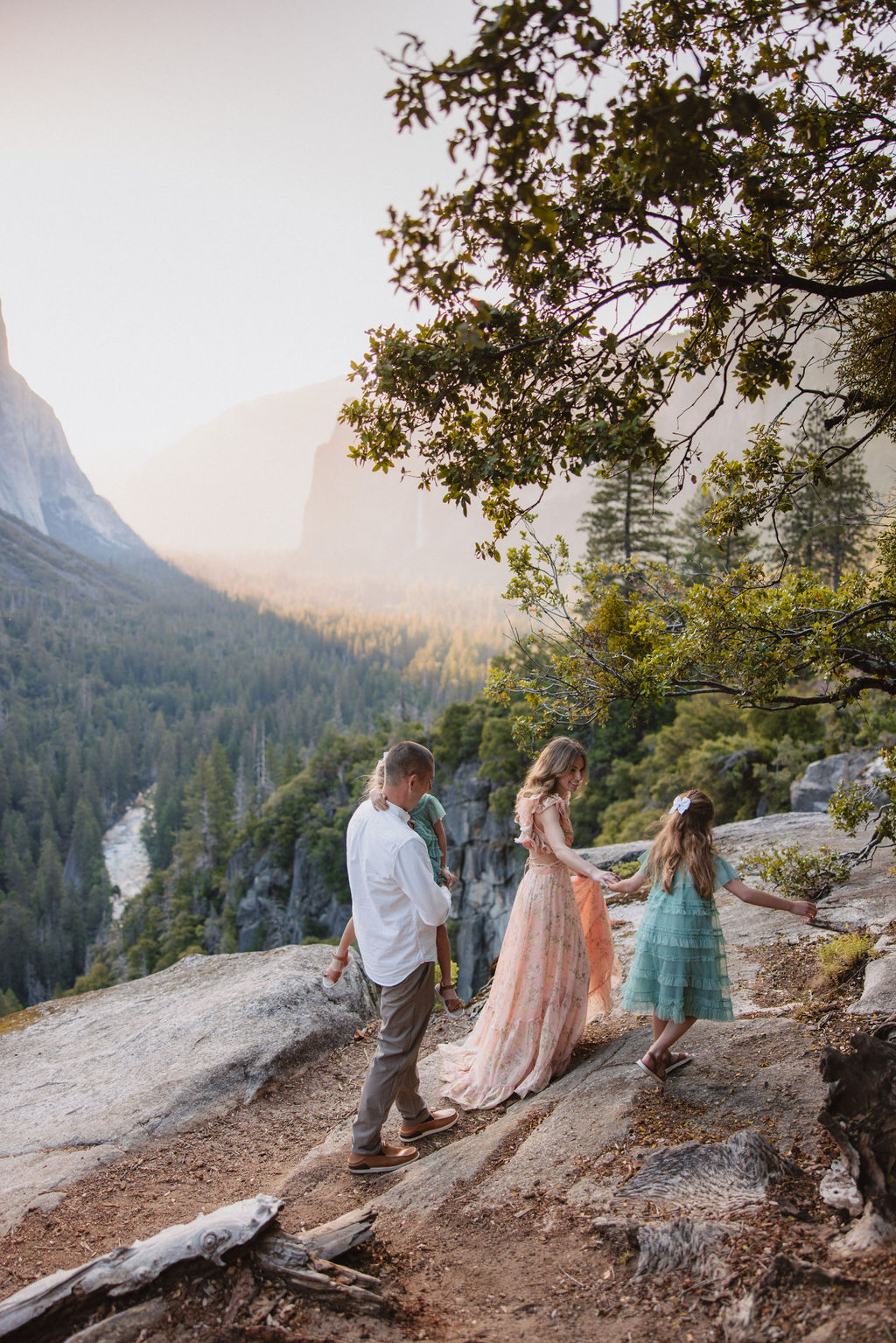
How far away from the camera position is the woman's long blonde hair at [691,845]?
500cm

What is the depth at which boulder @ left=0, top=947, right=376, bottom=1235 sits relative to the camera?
590 cm

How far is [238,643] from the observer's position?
181500mm

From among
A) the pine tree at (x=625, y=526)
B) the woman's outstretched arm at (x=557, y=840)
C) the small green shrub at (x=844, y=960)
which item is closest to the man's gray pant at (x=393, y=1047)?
the woman's outstretched arm at (x=557, y=840)

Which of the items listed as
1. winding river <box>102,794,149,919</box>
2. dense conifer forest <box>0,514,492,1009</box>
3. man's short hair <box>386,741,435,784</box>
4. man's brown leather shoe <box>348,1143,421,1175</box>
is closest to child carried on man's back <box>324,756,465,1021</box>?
man's short hair <box>386,741,435,784</box>

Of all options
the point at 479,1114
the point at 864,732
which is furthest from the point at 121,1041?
the point at 864,732

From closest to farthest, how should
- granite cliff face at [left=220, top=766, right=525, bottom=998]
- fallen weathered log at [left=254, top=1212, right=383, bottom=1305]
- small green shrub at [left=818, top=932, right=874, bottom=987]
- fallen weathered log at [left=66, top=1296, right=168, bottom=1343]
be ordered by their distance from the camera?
fallen weathered log at [left=66, top=1296, right=168, bottom=1343], fallen weathered log at [left=254, top=1212, right=383, bottom=1305], small green shrub at [left=818, top=932, right=874, bottom=987], granite cliff face at [left=220, top=766, right=525, bottom=998]

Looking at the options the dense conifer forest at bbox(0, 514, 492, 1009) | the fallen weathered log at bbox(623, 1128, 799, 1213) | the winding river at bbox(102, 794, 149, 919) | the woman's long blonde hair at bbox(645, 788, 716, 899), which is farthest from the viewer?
the winding river at bbox(102, 794, 149, 919)

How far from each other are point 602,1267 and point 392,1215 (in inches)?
52.1

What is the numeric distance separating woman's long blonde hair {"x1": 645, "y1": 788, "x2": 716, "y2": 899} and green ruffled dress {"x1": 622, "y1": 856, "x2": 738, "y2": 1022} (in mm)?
46

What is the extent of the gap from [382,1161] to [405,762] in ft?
8.18

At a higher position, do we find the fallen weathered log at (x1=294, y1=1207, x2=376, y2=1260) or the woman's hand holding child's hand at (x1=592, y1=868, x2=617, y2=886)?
the woman's hand holding child's hand at (x1=592, y1=868, x2=617, y2=886)

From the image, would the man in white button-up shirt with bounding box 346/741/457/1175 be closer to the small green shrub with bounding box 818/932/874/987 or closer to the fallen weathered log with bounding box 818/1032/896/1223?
the fallen weathered log with bounding box 818/1032/896/1223

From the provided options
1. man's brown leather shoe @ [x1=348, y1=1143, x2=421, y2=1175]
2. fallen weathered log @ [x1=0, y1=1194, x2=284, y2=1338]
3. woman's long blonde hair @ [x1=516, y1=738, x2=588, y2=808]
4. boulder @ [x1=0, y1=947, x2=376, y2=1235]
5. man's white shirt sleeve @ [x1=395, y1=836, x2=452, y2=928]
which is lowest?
boulder @ [x1=0, y1=947, x2=376, y2=1235]

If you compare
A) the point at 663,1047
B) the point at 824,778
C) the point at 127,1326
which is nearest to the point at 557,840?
the point at 663,1047
